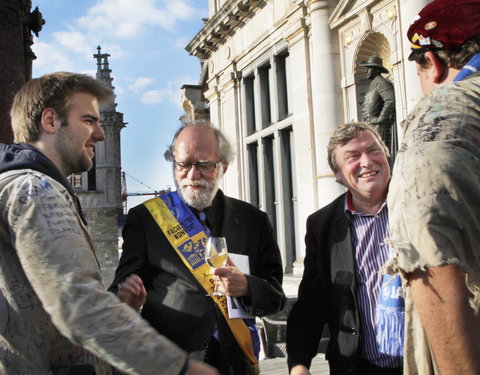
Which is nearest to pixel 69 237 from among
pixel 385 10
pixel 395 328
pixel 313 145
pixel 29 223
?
pixel 29 223

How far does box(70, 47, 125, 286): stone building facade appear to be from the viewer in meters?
49.8

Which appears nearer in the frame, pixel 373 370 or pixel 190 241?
pixel 373 370

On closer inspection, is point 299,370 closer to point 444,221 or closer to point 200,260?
point 200,260

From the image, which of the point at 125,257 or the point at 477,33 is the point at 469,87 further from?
the point at 125,257

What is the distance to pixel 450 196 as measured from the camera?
118 cm

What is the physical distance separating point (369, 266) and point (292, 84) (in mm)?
8837

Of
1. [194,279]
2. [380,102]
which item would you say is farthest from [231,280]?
[380,102]

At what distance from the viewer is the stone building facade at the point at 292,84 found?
28.5ft

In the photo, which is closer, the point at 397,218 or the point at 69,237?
the point at 397,218

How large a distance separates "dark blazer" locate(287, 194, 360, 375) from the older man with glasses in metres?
0.18

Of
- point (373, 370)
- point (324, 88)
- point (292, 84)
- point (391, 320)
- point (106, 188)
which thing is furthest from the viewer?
point (106, 188)

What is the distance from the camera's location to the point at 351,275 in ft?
8.78

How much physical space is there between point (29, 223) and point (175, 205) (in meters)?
1.61

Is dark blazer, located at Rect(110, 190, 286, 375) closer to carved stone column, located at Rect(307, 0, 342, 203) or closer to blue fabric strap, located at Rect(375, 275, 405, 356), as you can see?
blue fabric strap, located at Rect(375, 275, 405, 356)
